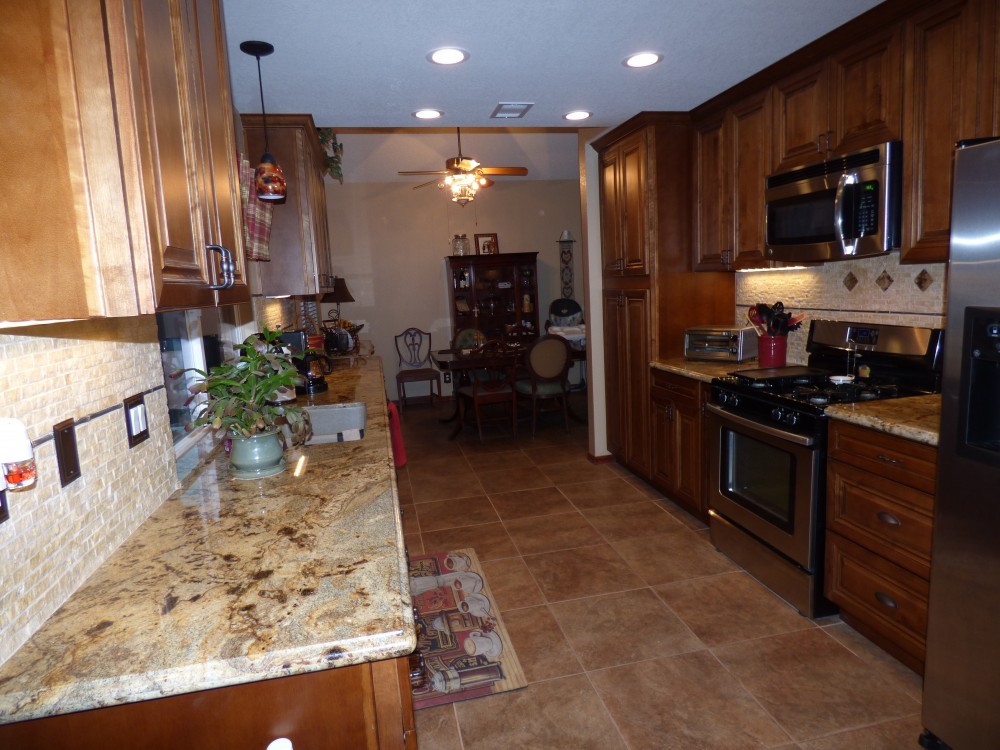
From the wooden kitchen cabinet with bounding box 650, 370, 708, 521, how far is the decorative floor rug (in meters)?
1.28

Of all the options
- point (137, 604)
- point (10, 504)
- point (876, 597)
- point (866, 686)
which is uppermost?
point (10, 504)

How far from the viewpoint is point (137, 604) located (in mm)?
1061

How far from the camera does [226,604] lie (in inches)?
41.1

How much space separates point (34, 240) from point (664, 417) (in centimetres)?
327

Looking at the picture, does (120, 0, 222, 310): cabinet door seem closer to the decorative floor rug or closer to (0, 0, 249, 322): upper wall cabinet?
(0, 0, 249, 322): upper wall cabinet

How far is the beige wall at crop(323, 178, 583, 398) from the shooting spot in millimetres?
6953

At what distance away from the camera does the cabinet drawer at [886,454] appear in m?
1.85

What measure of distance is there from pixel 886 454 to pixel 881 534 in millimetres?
290

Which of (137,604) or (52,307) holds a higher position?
(52,307)

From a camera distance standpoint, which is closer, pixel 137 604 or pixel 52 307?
pixel 52 307

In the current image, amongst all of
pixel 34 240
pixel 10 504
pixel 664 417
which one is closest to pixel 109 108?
pixel 34 240

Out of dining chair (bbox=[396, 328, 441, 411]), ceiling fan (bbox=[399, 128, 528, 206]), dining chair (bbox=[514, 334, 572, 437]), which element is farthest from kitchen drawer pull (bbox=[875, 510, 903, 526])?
dining chair (bbox=[396, 328, 441, 411])

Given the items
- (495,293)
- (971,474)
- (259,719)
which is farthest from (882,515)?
(495,293)

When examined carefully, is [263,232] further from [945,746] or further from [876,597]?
[945,746]
